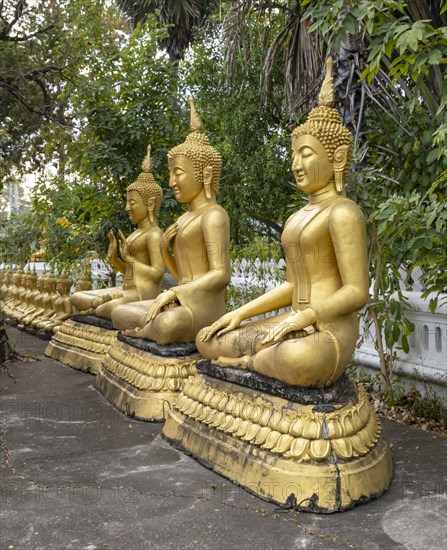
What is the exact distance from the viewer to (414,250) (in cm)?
404

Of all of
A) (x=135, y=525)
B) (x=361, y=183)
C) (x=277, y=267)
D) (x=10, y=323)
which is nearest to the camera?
(x=135, y=525)

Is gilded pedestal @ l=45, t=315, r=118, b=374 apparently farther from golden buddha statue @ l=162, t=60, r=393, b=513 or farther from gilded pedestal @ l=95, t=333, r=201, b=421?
golden buddha statue @ l=162, t=60, r=393, b=513

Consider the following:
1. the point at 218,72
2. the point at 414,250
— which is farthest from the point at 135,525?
the point at 218,72

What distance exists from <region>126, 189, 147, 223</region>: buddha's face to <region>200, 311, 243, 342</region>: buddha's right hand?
2268 mm

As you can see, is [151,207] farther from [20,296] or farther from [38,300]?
[20,296]

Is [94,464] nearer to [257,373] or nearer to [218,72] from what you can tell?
[257,373]

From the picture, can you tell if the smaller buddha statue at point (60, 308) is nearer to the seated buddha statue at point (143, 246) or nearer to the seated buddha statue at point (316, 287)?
the seated buddha statue at point (143, 246)

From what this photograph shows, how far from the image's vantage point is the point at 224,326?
374 cm

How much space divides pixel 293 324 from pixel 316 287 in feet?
1.20

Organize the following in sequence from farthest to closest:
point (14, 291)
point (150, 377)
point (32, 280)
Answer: point (14, 291), point (32, 280), point (150, 377)

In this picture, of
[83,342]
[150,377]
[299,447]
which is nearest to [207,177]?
[150,377]

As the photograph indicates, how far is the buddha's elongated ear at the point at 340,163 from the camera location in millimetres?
3404

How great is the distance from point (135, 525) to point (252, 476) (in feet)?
2.12

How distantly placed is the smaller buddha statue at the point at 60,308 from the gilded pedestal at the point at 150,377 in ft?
11.3
